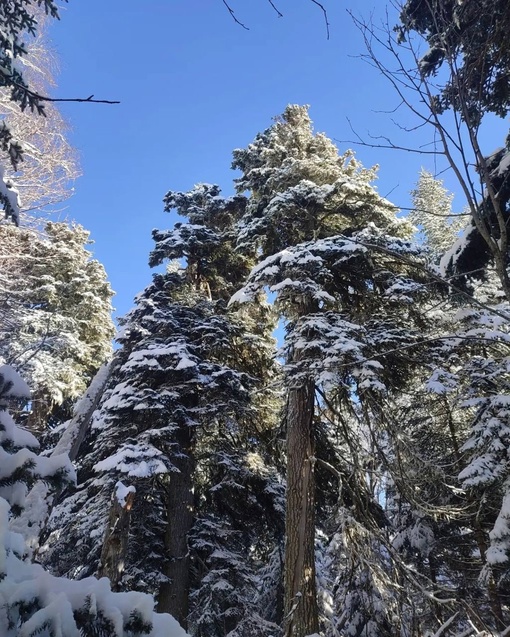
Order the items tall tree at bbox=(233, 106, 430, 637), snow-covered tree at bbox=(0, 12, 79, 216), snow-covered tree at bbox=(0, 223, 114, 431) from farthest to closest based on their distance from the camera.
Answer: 1. snow-covered tree at bbox=(0, 223, 114, 431)
2. snow-covered tree at bbox=(0, 12, 79, 216)
3. tall tree at bbox=(233, 106, 430, 637)

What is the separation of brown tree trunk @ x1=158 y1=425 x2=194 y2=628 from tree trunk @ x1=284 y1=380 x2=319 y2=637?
209 centimetres

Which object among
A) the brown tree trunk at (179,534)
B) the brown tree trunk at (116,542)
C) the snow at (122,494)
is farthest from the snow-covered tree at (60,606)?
the brown tree trunk at (179,534)

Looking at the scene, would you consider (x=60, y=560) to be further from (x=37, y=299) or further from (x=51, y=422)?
(x=37, y=299)

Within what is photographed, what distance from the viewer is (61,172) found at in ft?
31.5

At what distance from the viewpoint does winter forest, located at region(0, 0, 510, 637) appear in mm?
6500

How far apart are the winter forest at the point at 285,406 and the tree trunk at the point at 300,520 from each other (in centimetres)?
3

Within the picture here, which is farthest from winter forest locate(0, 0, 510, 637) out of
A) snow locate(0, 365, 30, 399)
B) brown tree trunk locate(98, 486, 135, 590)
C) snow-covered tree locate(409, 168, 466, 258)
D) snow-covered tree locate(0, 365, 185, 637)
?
snow-covered tree locate(409, 168, 466, 258)

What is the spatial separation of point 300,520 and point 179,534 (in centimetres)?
288

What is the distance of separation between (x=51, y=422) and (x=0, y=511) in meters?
14.7

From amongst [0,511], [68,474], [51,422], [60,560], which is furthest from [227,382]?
[51,422]

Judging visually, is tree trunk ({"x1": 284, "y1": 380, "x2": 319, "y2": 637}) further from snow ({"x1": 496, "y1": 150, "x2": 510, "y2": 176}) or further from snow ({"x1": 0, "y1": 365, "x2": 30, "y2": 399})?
snow ({"x1": 0, "y1": 365, "x2": 30, "y2": 399})

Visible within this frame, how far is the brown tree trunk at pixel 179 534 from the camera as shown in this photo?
7.76 meters

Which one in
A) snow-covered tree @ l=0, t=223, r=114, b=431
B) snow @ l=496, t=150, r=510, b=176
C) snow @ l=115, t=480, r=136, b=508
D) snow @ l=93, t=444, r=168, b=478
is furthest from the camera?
snow-covered tree @ l=0, t=223, r=114, b=431

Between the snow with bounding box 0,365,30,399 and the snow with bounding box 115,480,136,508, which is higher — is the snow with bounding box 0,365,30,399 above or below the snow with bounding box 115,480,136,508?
above
